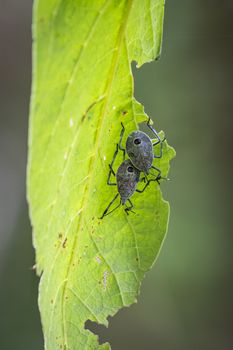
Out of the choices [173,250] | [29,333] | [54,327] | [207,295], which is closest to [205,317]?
[207,295]

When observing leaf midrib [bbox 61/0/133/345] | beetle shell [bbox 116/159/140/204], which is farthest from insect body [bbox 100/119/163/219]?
leaf midrib [bbox 61/0/133/345]


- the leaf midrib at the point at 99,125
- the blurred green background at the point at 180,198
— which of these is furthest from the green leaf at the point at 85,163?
the blurred green background at the point at 180,198

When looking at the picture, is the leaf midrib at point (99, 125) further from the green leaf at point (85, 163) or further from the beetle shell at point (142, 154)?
the beetle shell at point (142, 154)

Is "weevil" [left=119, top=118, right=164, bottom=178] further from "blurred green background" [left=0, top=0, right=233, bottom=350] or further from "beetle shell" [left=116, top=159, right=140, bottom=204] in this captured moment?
"blurred green background" [left=0, top=0, right=233, bottom=350]

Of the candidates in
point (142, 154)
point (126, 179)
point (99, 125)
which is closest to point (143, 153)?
point (142, 154)

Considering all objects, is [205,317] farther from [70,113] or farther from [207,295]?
[70,113]
